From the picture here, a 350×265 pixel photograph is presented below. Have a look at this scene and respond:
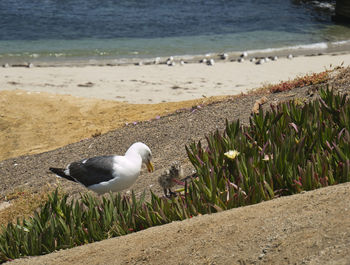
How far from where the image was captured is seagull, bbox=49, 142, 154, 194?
708 centimetres

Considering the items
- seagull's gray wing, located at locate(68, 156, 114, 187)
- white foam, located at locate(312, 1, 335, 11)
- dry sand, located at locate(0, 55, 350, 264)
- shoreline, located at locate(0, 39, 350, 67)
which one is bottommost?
shoreline, located at locate(0, 39, 350, 67)

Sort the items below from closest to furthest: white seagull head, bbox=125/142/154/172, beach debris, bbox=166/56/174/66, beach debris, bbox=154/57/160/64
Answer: white seagull head, bbox=125/142/154/172 < beach debris, bbox=166/56/174/66 < beach debris, bbox=154/57/160/64

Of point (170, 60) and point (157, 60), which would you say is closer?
point (170, 60)

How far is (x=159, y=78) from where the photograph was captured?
768 inches

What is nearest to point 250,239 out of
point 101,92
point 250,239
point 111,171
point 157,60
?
point 250,239

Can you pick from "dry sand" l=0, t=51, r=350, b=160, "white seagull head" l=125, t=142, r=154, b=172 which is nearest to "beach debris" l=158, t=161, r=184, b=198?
"white seagull head" l=125, t=142, r=154, b=172

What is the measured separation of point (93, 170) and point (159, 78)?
40.7 ft

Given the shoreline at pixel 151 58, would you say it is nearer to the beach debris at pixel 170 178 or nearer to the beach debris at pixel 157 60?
the beach debris at pixel 157 60

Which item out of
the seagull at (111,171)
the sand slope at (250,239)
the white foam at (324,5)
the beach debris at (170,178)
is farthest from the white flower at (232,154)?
the white foam at (324,5)

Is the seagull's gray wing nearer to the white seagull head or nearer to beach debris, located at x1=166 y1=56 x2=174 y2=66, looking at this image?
the white seagull head

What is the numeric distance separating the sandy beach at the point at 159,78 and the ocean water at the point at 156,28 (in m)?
3.05

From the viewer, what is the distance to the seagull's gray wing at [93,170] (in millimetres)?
7164

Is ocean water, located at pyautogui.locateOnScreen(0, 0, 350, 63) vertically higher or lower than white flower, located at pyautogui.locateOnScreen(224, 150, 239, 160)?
lower

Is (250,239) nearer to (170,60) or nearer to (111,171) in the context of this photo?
(111,171)
